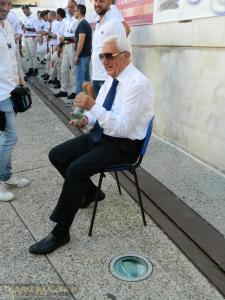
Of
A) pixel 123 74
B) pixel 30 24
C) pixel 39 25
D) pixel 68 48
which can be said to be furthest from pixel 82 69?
pixel 39 25

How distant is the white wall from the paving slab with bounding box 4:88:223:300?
1169mm

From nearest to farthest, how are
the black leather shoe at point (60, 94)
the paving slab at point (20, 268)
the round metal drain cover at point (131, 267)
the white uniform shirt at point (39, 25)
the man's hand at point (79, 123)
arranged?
the paving slab at point (20, 268) < the round metal drain cover at point (131, 267) < the man's hand at point (79, 123) < the black leather shoe at point (60, 94) < the white uniform shirt at point (39, 25)

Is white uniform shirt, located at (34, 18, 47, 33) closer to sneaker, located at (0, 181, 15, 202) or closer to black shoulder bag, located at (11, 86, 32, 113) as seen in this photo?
black shoulder bag, located at (11, 86, 32, 113)

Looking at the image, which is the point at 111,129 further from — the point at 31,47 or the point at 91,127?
the point at 31,47

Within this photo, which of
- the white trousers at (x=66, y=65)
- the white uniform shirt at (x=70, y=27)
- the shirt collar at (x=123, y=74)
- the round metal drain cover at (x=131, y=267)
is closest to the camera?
the round metal drain cover at (x=131, y=267)

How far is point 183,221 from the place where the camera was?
2984 millimetres

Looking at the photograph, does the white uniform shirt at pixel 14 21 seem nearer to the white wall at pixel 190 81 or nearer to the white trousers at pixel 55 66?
the white trousers at pixel 55 66

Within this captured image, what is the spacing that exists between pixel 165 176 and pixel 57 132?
7.24ft

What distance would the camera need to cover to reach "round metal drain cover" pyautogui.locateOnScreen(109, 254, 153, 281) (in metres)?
2.42

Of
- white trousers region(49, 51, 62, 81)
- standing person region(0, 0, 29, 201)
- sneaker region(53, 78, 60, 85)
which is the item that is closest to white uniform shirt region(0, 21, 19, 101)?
standing person region(0, 0, 29, 201)

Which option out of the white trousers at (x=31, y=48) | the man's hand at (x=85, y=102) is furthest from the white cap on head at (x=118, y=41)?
the white trousers at (x=31, y=48)

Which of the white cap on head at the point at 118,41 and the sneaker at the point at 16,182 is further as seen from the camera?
the sneaker at the point at 16,182

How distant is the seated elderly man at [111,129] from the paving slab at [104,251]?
0.64ft

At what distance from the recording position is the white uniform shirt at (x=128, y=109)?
2.53 metres
